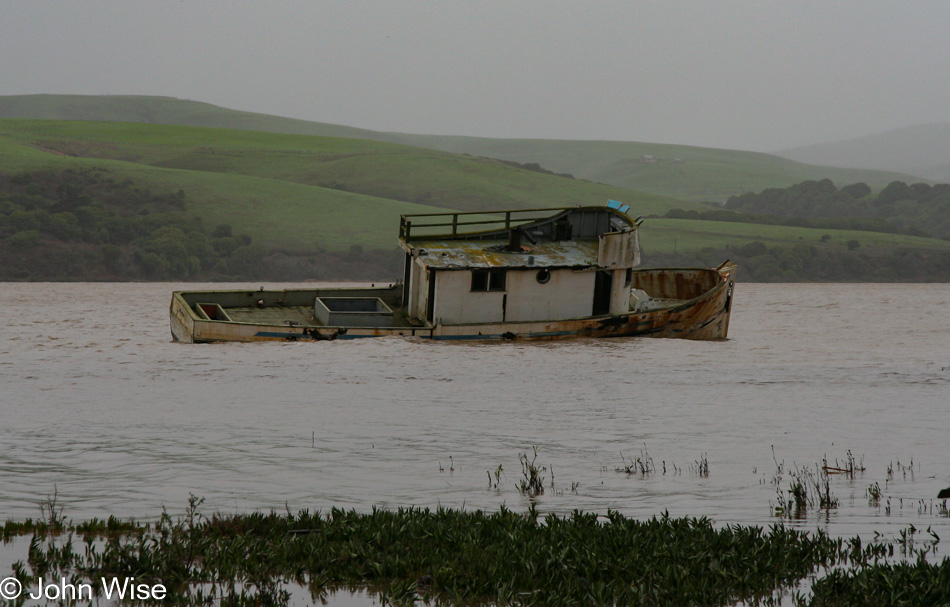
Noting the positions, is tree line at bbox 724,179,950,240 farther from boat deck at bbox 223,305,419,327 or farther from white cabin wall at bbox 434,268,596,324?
boat deck at bbox 223,305,419,327

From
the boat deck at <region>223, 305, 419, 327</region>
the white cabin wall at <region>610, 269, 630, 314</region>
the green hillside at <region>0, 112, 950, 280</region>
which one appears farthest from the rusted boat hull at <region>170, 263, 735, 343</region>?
the green hillside at <region>0, 112, 950, 280</region>

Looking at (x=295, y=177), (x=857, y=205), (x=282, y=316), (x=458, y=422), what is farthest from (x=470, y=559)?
(x=857, y=205)

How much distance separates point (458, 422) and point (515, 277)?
9.79 m

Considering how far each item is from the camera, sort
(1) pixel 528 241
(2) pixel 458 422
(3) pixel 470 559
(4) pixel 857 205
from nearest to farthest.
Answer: (3) pixel 470 559
(2) pixel 458 422
(1) pixel 528 241
(4) pixel 857 205

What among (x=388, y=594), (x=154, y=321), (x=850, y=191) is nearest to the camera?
(x=388, y=594)

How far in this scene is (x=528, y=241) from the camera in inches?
1093

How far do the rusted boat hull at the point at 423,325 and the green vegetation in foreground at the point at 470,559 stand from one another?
52.0 feet

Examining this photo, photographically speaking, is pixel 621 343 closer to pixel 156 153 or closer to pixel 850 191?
pixel 156 153

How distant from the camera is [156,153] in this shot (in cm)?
12900

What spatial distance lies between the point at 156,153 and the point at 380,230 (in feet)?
181

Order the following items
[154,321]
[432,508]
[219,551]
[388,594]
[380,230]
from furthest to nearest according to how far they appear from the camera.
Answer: [380,230]
[154,321]
[432,508]
[219,551]
[388,594]

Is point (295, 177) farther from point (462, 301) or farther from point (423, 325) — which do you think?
point (462, 301)

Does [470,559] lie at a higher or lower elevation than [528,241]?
lower

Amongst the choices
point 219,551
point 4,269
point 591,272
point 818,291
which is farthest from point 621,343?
point 4,269
